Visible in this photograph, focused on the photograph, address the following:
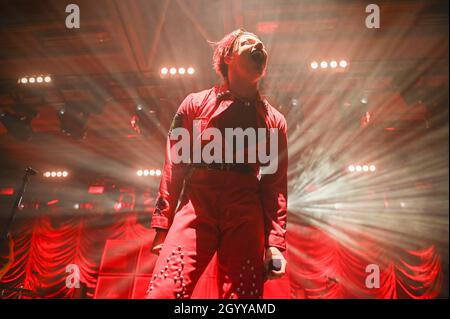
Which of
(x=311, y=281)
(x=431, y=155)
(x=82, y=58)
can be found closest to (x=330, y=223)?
(x=311, y=281)

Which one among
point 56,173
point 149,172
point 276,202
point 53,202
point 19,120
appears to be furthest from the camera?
point 53,202

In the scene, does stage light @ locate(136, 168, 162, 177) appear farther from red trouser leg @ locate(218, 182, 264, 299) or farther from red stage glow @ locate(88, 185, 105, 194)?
red trouser leg @ locate(218, 182, 264, 299)

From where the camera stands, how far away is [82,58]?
21.1 feet

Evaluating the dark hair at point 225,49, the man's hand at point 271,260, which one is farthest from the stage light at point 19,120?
the man's hand at point 271,260

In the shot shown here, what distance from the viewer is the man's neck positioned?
1.72 metres

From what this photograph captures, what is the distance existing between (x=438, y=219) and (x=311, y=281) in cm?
496

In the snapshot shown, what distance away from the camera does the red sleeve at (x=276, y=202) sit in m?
1.46

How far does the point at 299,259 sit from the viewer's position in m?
11.4

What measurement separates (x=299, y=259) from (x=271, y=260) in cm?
1087

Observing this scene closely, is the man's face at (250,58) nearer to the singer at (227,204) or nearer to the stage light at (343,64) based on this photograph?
the singer at (227,204)

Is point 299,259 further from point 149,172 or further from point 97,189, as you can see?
point 97,189

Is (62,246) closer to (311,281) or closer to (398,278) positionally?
(311,281)

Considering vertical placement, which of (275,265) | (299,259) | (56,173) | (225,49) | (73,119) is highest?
(56,173)

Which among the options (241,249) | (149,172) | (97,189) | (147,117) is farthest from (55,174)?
(241,249)
